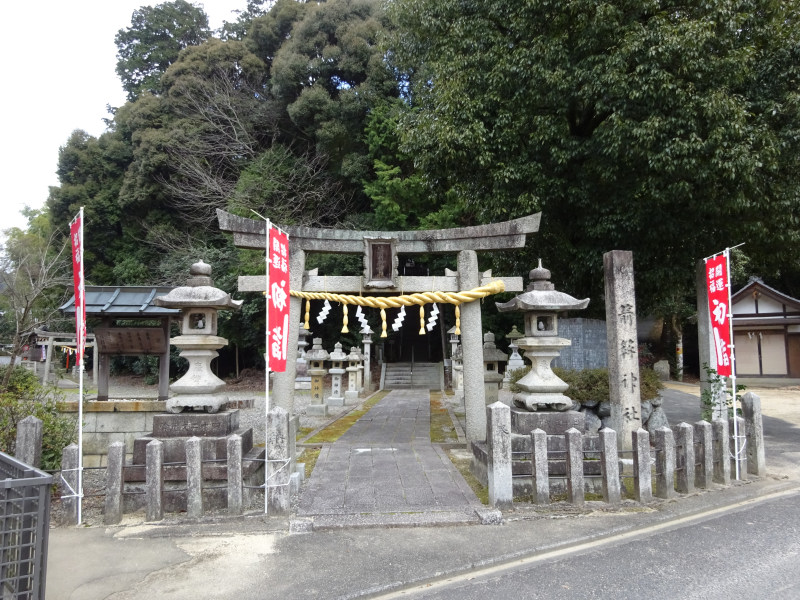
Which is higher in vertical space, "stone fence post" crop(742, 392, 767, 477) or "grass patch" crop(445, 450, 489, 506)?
"stone fence post" crop(742, 392, 767, 477)

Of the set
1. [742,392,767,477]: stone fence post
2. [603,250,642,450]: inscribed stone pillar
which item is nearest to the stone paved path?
[603,250,642,450]: inscribed stone pillar

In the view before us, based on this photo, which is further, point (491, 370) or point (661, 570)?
point (491, 370)

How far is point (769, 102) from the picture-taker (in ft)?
30.5

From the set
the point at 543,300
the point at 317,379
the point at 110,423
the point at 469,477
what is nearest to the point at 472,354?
the point at 543,300

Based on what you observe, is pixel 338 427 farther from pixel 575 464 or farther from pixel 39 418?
pixel 575 464

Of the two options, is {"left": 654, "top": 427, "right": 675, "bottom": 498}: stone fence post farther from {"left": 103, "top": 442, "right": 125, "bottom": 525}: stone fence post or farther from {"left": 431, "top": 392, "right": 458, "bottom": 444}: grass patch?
{"left": 103, "top": 442, "right": 125, "bottom": 525}: stone fence post

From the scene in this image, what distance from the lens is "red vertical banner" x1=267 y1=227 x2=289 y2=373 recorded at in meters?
5.40

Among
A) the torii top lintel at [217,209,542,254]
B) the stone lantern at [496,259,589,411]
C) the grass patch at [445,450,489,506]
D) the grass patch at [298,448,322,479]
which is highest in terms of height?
the torii top lintel at [217,209,542,254]

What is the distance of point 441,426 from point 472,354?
3732 millimetres

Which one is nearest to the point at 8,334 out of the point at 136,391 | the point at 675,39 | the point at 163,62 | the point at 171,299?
the point at 136,391

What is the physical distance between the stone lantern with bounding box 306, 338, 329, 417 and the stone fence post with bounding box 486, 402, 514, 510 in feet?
30.8

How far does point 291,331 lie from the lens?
8289 millimetres

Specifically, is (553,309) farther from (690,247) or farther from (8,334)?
(8,334)

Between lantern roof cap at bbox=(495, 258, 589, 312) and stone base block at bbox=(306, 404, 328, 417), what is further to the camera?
stone base block at bbox=(306, 404, 328, 417)
